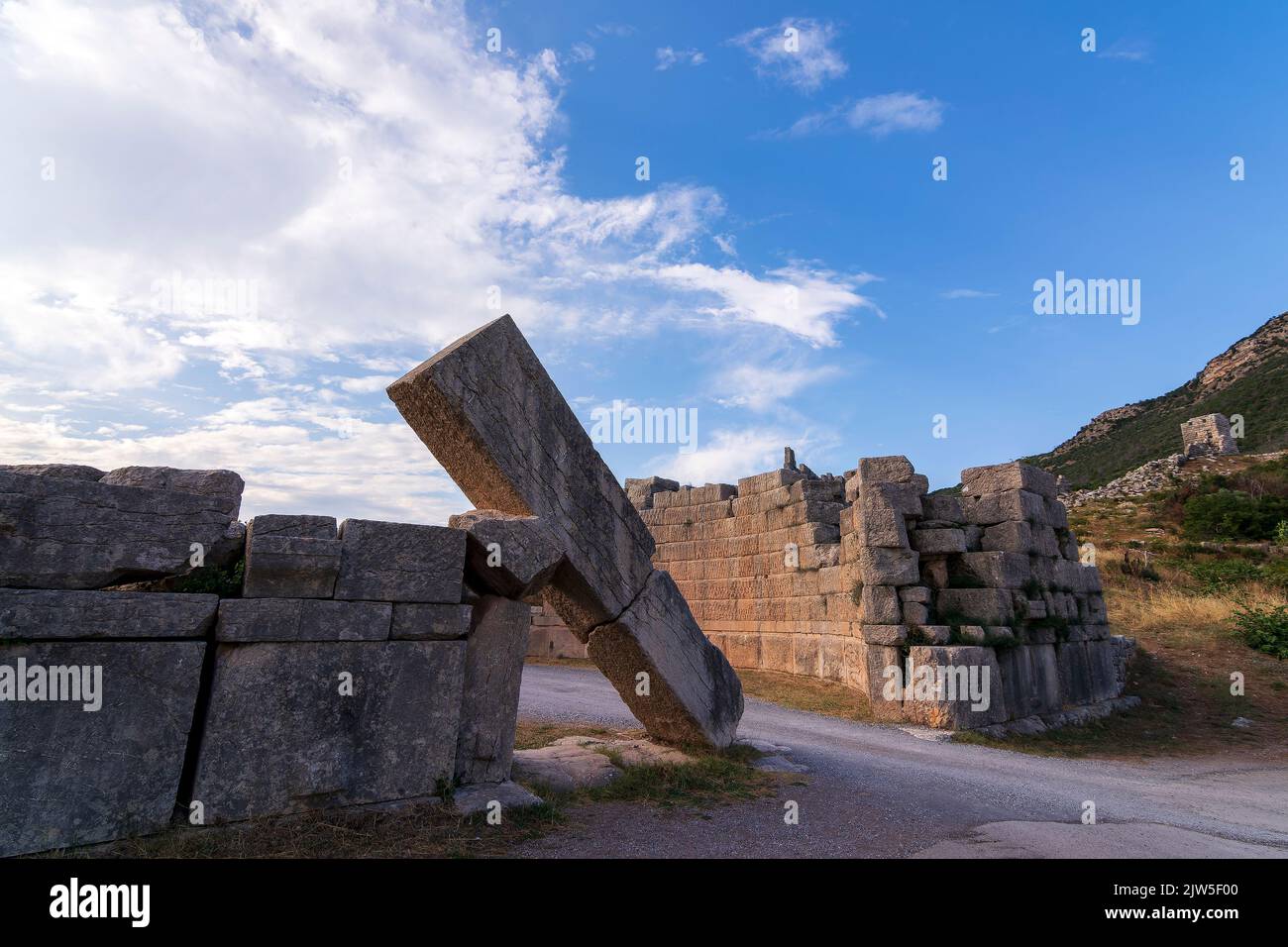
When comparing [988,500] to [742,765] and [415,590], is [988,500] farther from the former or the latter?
[415,590]

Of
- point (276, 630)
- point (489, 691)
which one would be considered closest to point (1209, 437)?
point (489, 691)

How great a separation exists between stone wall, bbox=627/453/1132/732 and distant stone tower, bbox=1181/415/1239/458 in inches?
1052

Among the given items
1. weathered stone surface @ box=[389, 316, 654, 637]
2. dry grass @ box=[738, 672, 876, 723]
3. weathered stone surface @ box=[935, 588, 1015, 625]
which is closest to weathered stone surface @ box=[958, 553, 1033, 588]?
weathered stone surface @ box=[935, 588, 1015, 625]

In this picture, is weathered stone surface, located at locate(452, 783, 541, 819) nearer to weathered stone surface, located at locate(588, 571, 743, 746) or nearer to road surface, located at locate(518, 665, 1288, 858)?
road surface, located at locate(518, 665, 1288, 858)

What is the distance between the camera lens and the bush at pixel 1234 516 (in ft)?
84.4

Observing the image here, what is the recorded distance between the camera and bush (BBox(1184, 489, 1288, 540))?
84.4 feet

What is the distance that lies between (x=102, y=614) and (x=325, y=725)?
1319 mm

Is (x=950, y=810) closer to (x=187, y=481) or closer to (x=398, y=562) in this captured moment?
(x=398, y=562)

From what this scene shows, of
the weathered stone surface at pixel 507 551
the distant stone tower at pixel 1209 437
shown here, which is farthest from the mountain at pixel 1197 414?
the weathered stone surface at pixel 507 551

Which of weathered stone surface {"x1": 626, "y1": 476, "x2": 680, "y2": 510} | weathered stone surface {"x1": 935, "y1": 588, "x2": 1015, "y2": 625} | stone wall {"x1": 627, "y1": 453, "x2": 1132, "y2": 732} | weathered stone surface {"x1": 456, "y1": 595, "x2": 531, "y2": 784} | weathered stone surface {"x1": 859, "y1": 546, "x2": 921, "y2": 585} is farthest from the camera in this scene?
weathered stone surface {"x1": 626, "y1": 476, "x2": 680, "y2": 510}

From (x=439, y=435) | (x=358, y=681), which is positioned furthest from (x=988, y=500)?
(x=358, y=681)

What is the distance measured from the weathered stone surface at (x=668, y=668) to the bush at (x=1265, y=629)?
1247 centimetres

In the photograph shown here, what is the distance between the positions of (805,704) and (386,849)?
8983 millimetres
